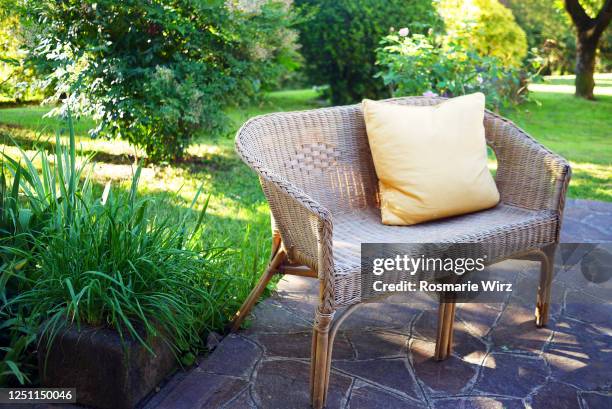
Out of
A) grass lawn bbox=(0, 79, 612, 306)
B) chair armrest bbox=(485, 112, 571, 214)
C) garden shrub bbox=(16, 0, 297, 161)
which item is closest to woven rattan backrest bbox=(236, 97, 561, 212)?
chair armrest bbox=(485, 112, 571, 214)

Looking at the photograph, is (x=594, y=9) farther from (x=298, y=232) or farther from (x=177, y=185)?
(x=298, y=232)

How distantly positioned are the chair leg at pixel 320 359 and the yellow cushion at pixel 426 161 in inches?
26.6

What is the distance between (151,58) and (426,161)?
2.59 m

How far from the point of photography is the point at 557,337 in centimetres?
254

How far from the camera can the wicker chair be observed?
2.00 meters

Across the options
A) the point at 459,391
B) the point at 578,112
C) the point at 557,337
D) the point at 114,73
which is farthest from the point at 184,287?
Result: the point at 578,112

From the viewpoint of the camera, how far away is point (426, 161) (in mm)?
2490

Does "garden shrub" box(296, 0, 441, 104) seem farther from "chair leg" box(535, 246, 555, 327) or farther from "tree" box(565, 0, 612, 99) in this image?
"chair leg" box(535, 246, 555, 327)

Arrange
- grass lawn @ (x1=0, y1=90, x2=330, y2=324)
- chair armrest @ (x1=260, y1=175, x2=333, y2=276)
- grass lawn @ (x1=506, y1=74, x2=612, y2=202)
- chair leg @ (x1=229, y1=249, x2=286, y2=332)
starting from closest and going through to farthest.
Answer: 1. chair armrest @ (x1=260, y1=175, x2=333, y2=276)
2. chair leg @ (x1=229, y1=249, x2=286, y2=332)
3. grass lawn @ (x1=0, y1=90, x2=330, y2=324)
4. grass lawn @ (x1=506, y1=74, x2=612, y2=202)

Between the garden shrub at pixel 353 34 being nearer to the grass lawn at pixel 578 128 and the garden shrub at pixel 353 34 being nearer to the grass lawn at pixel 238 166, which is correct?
the grass lawn at pixel 238 166

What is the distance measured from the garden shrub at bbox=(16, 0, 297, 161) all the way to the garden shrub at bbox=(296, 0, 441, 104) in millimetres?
2497

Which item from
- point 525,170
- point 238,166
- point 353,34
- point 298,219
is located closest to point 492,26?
point 353,34

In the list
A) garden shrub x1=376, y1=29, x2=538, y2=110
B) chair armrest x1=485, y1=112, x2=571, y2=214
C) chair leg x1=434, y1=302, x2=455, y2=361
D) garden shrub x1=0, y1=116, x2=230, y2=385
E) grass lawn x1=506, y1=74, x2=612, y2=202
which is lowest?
grass lawn x1=506, y1=74, x2=612, y2=202

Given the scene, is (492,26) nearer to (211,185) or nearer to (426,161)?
(211,185)
